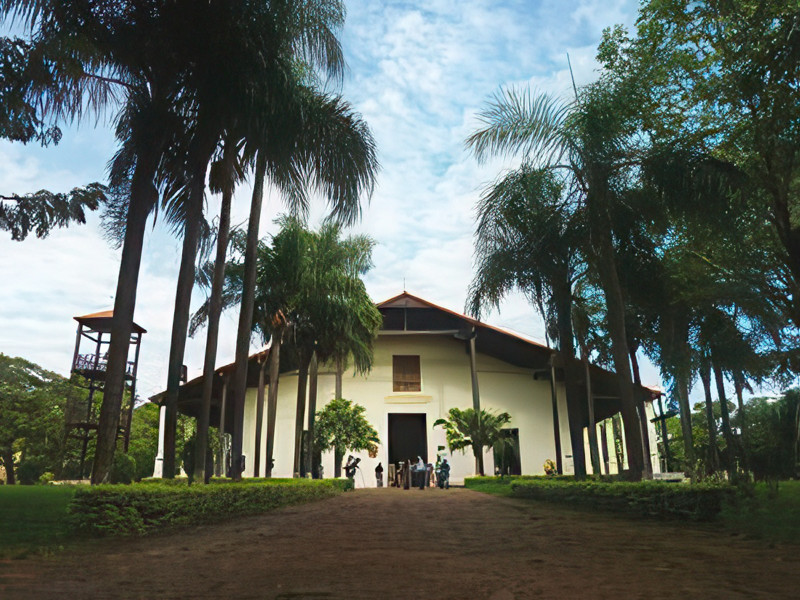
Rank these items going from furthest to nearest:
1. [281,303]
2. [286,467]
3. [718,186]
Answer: [286,467]
[281,303]
[718,186]

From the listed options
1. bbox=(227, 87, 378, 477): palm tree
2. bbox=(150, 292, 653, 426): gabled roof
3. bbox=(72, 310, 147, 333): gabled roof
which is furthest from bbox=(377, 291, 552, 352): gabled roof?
bbox=(227, 87, 378, 477): palm tree

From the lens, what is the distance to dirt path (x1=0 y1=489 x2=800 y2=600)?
313cm

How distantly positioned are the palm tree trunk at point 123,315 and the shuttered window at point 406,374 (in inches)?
919

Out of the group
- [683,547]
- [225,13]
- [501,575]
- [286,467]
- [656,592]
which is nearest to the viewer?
[656,592]

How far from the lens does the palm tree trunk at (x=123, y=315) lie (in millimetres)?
6910

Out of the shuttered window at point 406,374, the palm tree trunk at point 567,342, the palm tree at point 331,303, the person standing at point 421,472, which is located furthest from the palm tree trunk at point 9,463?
the palm tree trunk at point 567,342

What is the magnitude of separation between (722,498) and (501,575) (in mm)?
3651

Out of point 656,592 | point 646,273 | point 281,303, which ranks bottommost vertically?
point 656,592

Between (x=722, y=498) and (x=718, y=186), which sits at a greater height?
(x=718, y=186)

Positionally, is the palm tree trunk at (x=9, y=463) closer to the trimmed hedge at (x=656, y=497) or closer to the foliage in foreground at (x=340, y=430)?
the foliage in foreground at (x=340, y=430)

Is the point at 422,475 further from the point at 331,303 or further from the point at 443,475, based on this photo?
the point at 331,303

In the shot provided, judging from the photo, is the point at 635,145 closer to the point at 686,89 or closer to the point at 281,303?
the point at 686,89

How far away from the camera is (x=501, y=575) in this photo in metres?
3.53

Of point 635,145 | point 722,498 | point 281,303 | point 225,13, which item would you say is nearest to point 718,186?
point 635,145
